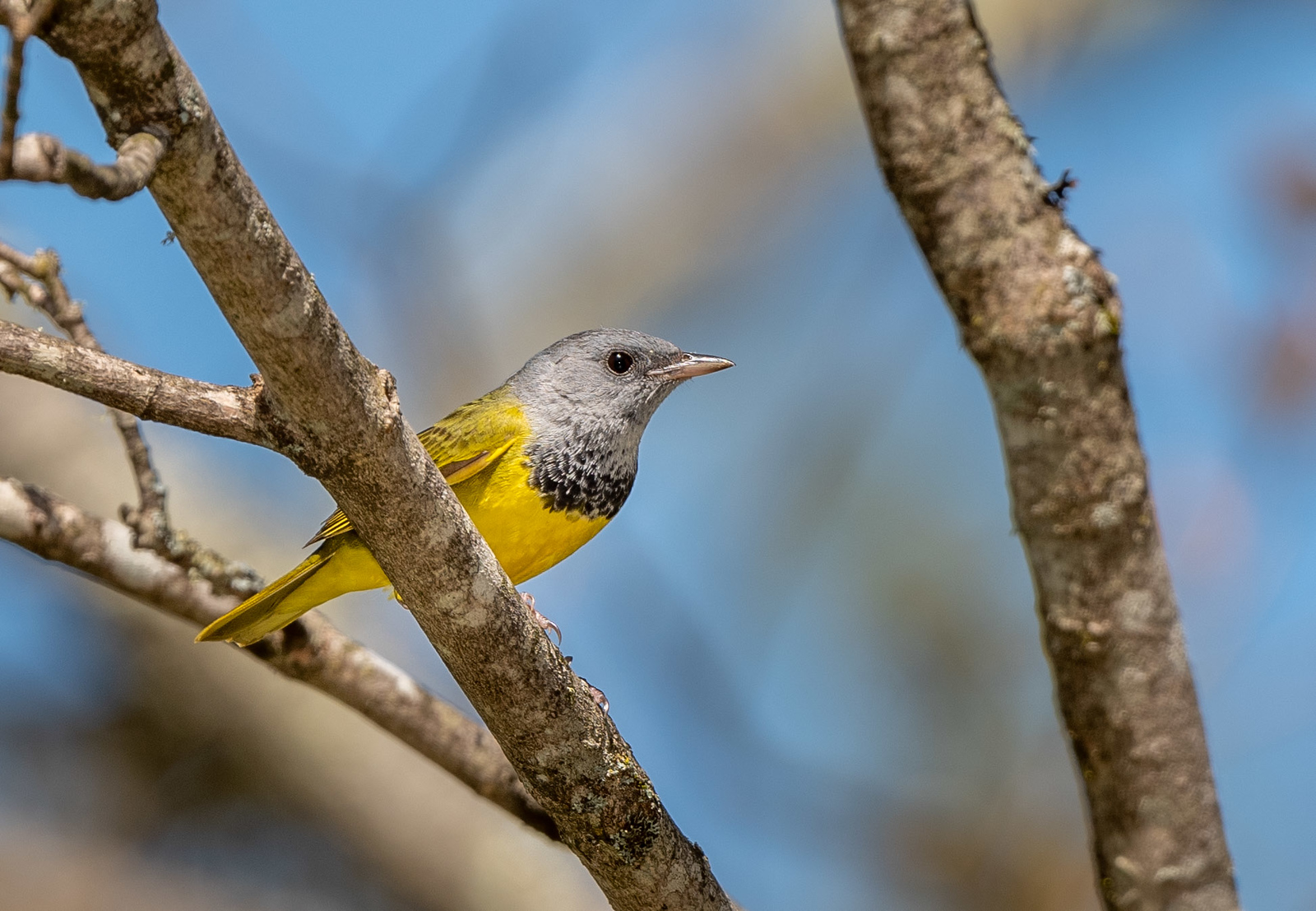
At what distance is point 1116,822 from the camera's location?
3.70 metres

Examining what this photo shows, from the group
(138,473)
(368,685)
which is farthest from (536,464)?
(138,473)

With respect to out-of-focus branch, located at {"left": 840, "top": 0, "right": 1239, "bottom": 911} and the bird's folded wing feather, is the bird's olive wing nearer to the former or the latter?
the bird's folded wing feather

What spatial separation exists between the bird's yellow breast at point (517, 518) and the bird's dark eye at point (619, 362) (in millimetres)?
808

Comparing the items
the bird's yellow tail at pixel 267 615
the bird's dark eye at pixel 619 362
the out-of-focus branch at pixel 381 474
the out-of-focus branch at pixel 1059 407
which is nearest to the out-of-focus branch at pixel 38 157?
the out-of-focus branch at pixel 381 474

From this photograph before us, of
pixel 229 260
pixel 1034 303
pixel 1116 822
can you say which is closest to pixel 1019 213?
pixel 1034 303

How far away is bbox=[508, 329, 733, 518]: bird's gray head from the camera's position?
4715 millimetres

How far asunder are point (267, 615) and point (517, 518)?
935mm

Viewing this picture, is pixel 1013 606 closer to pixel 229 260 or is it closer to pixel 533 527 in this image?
pixel 533 527

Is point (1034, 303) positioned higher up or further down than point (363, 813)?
higher up

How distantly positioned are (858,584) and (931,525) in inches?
28.7

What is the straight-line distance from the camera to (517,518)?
4516mm

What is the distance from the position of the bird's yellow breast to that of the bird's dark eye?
2.65 feet

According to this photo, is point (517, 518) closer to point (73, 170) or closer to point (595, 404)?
point (595, 404)

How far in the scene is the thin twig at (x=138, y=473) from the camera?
11.2 feet
